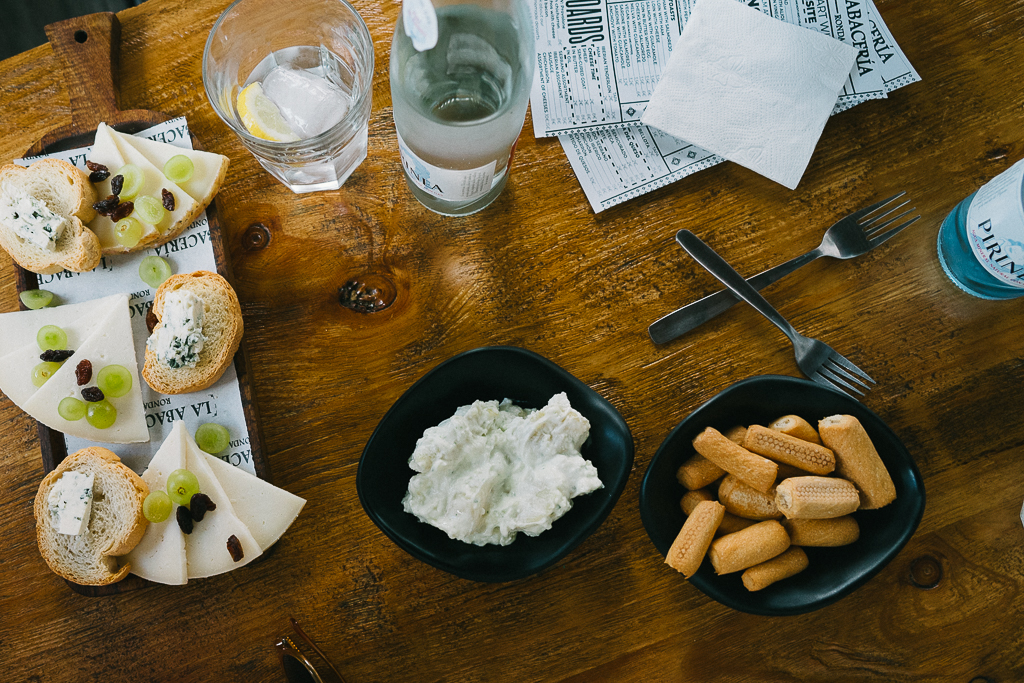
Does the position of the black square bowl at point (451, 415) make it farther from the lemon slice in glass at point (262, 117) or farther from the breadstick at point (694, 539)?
the lemon slice in glass at point (262, 117)

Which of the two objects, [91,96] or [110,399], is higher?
[91,96]

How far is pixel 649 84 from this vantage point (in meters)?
1.05

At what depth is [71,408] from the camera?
3.02 feet

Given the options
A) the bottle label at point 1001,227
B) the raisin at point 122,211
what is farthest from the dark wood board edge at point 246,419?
the bottle label at point 1001,227

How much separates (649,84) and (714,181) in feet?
0.61

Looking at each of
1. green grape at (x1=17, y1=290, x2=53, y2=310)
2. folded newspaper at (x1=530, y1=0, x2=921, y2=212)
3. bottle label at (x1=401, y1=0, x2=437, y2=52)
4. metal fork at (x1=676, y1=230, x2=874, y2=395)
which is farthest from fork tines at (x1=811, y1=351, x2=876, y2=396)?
green grape at (x1=17, y1=290, x2=53, y2=310)

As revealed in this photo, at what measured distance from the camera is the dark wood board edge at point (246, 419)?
37.0 inches

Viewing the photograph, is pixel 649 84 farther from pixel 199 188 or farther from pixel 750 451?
pixel 199 188

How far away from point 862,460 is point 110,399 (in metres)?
1.04

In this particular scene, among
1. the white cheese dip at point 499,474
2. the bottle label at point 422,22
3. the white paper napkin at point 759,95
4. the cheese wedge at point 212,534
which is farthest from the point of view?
the white paper napkin at point 759,95

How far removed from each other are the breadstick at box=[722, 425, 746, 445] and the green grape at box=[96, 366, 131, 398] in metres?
0.85

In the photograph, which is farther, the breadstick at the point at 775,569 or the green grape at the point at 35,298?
the green grape at the point at 35,298

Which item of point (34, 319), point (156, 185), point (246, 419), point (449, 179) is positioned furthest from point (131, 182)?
point (449, 179)

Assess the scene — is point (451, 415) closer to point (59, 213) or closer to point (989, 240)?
point (59, 213)
